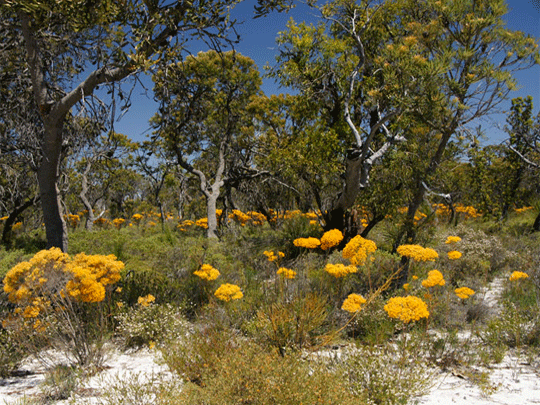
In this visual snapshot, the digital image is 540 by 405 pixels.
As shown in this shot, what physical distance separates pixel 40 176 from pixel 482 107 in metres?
7.39

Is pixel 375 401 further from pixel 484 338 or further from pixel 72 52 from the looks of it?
pixel 72 52

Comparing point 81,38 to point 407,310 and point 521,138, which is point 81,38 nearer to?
point 407,310

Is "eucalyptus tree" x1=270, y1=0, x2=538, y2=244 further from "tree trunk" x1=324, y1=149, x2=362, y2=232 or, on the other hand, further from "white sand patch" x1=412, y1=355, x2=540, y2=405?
"white sand patch" x1=412, y1=355, x2=540, y2=405

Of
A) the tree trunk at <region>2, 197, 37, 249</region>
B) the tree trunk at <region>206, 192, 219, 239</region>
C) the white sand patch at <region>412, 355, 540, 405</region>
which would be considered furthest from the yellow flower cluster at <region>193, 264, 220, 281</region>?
the tree trunk at <region>2, 197, 37, 249</region>

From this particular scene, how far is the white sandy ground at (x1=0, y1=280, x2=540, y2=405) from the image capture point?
351cm

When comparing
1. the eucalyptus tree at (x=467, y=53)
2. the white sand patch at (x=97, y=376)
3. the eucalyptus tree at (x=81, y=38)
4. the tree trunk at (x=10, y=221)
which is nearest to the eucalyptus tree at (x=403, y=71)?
the eucalyptus tree at (x=467, y=53)

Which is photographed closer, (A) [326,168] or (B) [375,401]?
Result: (B) [375,401]

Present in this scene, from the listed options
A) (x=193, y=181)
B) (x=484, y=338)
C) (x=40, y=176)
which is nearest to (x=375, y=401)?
(x=484, y=338)

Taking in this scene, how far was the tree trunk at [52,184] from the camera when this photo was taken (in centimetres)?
552

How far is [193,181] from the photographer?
1723 cm

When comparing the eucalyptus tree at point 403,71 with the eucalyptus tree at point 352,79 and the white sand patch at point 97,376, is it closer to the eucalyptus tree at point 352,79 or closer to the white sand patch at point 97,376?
the eucalyptus tree at point 352,79

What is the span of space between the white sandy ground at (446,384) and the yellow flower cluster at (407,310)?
24.4 inches

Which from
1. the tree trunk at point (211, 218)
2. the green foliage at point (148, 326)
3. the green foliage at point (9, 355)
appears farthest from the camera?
the tree trunk at point (211, 218)

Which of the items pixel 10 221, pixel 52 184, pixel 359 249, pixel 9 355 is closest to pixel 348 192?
pixel 359 249
